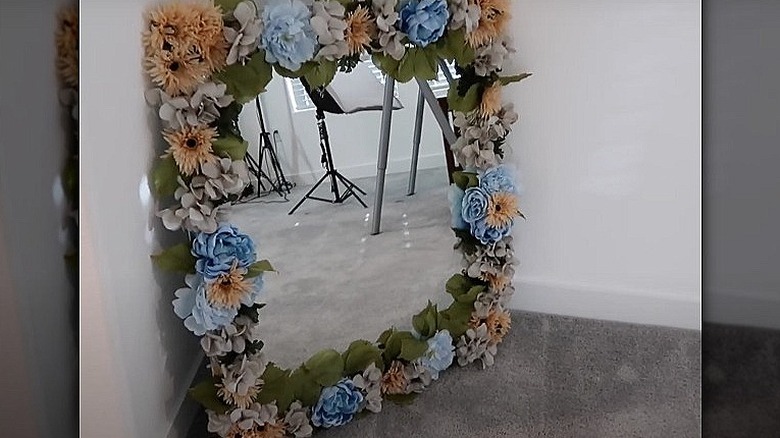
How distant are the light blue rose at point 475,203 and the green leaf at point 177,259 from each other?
0.58 meters

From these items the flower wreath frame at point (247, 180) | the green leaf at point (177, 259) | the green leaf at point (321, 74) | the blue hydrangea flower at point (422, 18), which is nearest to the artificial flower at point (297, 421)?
the flower wreath frame at point (247, 180)

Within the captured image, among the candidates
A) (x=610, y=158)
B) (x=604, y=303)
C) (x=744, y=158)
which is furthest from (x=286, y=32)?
(x=604, y=303)

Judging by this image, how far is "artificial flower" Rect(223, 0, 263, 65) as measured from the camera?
1.17 meters

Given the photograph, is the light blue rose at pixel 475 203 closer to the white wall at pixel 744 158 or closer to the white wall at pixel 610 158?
the white wall at pixel 610 158

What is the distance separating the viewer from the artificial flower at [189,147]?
1.17 m

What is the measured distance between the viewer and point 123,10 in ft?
3.33

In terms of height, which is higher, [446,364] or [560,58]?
[560,58]

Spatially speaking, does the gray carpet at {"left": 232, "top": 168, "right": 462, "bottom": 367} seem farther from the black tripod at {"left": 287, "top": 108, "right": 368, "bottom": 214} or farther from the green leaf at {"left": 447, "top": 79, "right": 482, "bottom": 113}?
the green leaf at {"left": 447, "top": 79, "right": 482, "bottom": 113}

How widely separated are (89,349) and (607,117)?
1232mm

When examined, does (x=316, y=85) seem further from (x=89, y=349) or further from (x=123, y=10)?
(x=89, y=349)

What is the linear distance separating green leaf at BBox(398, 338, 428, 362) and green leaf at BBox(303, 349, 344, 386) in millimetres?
138

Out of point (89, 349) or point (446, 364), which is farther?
point (446, 364)

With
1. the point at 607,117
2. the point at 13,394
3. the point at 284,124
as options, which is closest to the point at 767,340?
the point at 13,394

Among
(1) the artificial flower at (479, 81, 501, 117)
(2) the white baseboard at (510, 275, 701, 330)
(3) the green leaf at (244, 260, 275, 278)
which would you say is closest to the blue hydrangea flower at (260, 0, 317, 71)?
(3) the green leaf at (244, 260, 275, 278)
